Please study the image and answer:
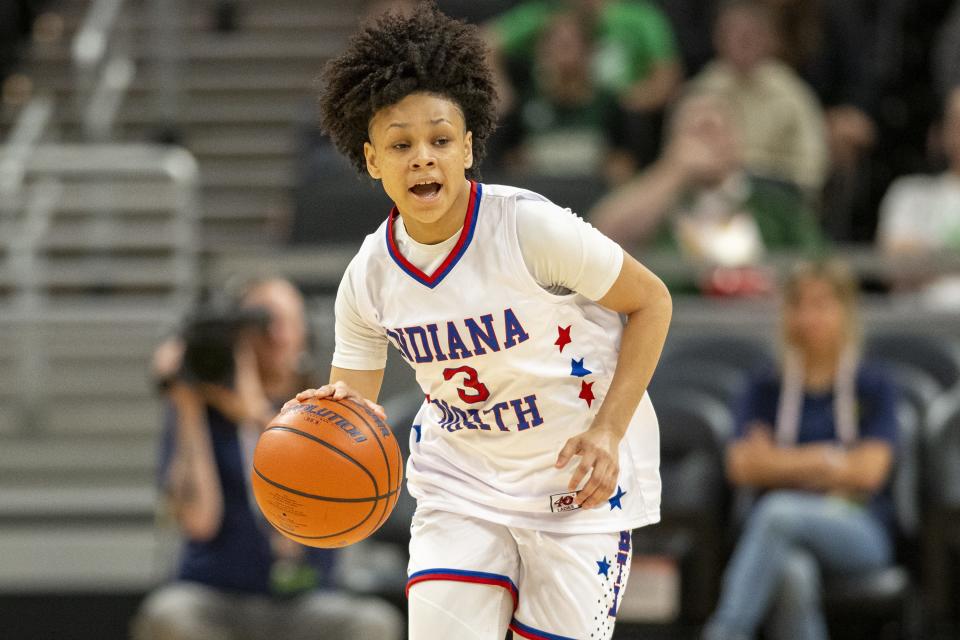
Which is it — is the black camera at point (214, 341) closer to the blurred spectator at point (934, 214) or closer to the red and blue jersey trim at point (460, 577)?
the red and blue jersey trim at point (460, 577)

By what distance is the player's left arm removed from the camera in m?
3.02

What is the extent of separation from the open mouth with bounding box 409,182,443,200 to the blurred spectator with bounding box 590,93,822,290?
140 inches

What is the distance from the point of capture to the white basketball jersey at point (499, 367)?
310 cm

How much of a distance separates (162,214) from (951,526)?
15.8ft

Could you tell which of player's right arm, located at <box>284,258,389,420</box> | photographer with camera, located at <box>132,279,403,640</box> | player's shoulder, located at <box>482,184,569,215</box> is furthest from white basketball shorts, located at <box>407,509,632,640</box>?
photographer with camera, located at <box>132,279,403,640</box>

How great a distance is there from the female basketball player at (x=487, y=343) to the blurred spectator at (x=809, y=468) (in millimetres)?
2317

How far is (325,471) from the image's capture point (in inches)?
120

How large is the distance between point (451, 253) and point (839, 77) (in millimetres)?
5747

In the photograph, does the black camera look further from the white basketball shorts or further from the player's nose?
the player's nose

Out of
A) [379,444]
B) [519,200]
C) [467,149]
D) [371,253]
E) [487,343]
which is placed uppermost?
[467,149]

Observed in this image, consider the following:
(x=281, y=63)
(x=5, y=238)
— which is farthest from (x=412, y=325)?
(x=281, y=63)

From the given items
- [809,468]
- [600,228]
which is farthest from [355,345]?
[600,228]

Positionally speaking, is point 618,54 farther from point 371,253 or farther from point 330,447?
point 330,447

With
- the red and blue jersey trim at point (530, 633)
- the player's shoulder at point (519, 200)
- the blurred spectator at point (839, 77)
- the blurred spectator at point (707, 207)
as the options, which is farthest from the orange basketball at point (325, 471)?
the blurred spectator at point (839, 77)
